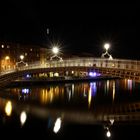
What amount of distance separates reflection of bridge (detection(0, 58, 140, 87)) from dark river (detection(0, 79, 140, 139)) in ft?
12.5

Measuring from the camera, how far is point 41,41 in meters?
119

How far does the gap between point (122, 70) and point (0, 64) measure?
53.6 m

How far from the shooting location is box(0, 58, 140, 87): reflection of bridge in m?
41.9

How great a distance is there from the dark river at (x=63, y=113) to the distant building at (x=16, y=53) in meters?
31.4

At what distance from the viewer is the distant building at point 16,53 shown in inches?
3678

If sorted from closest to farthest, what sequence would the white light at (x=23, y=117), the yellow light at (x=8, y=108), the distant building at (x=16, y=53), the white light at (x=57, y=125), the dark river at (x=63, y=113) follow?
the dark river at (x=63, y=113) → the white light at (x=57, y=125) → the white light at (x=23, y=117) → the yellow light at (x=8, y=108) → the distant building at (x=16, y=53)

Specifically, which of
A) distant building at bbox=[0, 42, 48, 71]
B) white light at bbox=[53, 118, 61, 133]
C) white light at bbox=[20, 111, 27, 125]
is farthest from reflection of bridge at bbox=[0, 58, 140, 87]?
distant building at bbox=[0, 42, 48, 71]

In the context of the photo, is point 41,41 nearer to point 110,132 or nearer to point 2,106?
point 2,106

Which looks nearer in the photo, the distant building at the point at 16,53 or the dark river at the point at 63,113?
the dark river at the point at 63,113

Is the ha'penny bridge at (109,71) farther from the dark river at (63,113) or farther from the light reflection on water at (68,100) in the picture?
the light reflection on water at (68,100)

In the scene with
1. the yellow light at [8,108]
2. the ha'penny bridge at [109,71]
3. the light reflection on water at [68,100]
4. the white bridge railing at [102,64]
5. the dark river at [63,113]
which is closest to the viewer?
the dark river at [63,113]

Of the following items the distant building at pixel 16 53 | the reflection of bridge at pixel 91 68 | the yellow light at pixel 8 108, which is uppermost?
the distant building at pixel 16 53

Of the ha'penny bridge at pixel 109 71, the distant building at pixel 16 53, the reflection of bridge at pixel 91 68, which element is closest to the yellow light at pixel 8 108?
the ha'penny bridge at pixel 109 71

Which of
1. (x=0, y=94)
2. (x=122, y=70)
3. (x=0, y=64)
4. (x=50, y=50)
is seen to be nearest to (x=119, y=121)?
(x=122, y=70)
